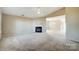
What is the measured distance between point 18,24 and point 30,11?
0.36 meters

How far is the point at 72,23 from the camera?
A: 1.81 meters

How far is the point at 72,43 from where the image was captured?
69.3 inches

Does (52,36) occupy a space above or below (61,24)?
below

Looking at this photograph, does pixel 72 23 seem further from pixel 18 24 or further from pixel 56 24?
pixel 18 24

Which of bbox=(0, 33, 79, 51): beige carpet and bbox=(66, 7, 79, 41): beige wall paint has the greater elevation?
bbox=(66, 7, 79, 41): beige wall paint

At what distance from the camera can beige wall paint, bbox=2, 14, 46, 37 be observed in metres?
1.78

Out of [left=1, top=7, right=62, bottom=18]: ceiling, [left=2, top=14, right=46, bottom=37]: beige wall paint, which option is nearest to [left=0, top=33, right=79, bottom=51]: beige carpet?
[left=2, top=14, right=46, bottom=37]: beige wall paint

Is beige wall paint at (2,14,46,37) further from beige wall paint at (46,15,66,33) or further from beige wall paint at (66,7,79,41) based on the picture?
beige wall paint at (66,7,79,41)

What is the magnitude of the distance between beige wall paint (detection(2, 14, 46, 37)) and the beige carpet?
0.10m

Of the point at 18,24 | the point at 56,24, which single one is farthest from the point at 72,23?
the point at 18,24

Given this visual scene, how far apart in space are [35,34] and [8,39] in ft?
1.79

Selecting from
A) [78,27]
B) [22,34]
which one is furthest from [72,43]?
[22,34]
